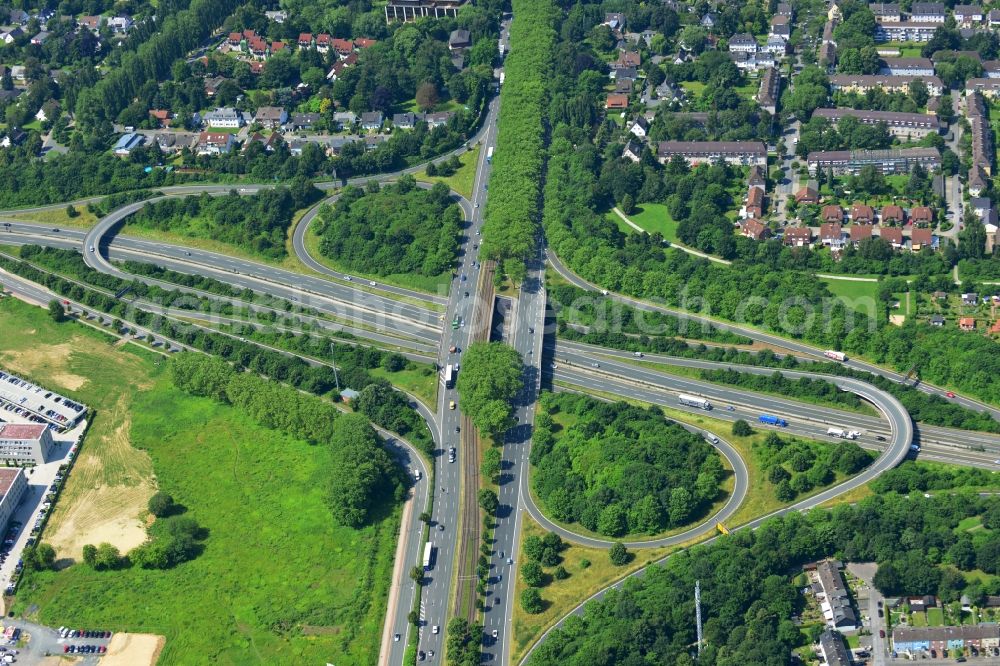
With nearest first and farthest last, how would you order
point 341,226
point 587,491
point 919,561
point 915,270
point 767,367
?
point 919,561, point 587,491, point 767,367, point 915,270, point 341,226

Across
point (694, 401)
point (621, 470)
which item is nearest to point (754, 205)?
point (694, 401)

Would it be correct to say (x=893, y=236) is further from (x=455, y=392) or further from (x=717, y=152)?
(x=455, y=392)

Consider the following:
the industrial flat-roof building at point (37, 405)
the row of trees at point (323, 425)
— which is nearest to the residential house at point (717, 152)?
the row of trees at point (323, 425)

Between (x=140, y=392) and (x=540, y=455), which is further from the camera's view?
(x=140, y=392)

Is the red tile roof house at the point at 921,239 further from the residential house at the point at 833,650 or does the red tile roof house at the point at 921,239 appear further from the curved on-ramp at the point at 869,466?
the residential house at the point at 833,650

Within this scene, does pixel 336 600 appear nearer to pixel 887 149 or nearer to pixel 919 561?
pixel 919 561

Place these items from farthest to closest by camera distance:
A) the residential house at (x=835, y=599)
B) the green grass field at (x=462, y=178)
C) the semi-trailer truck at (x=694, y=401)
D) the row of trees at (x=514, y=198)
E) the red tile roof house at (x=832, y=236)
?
the green grass field at (x=462, y=178)
the red tile roof house at (x=832, y=236)
the row of trees at (x=514, y=198)
the semi-trailer truck at (x=694, y=401)
the residential house at (x=835, y=599)

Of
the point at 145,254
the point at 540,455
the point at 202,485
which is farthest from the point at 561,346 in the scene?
the point at 145,254
